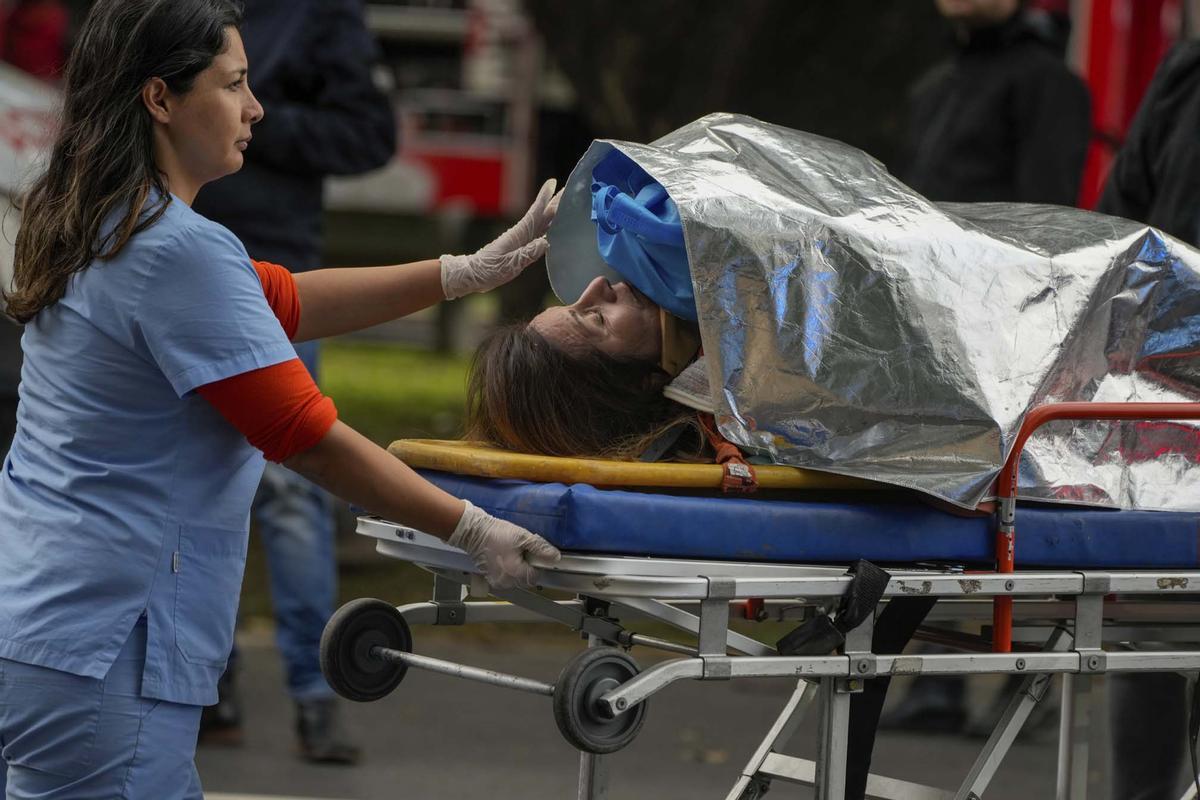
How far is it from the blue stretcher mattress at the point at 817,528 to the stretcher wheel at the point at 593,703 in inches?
7.0

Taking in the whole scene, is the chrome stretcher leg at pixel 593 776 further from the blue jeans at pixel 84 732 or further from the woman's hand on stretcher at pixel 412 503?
the blue jeans at pixel 84 732

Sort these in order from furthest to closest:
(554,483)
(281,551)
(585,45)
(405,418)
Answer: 1. (405,418)
2. (585,45)
3. (281,551)
4. (554,483)

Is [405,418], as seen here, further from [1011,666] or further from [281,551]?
[1011,666]

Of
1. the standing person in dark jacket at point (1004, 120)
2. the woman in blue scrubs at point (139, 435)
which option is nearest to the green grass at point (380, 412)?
the woman in blue scrubs at point (139, 435)

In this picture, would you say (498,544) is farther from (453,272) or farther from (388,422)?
(388,422)

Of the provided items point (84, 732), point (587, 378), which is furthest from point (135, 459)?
point (587, 378)

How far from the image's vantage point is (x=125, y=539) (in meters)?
2.54

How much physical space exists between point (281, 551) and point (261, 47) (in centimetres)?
137

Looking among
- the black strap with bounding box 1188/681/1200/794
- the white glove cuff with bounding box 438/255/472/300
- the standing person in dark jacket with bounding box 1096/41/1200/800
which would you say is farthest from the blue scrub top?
the standing person in dark jacket with bounding box 1096/41/1200/800

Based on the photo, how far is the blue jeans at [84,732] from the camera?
2.51 meters

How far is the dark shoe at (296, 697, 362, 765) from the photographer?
477cm

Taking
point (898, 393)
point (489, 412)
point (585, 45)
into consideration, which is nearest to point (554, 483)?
point (489, 412)

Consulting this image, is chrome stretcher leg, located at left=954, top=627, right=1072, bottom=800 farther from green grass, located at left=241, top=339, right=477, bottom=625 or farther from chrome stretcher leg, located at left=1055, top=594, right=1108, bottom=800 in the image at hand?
green grass, located at left=241, top=339, right=477, bottom=625

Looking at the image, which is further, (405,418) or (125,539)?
(405,418)
